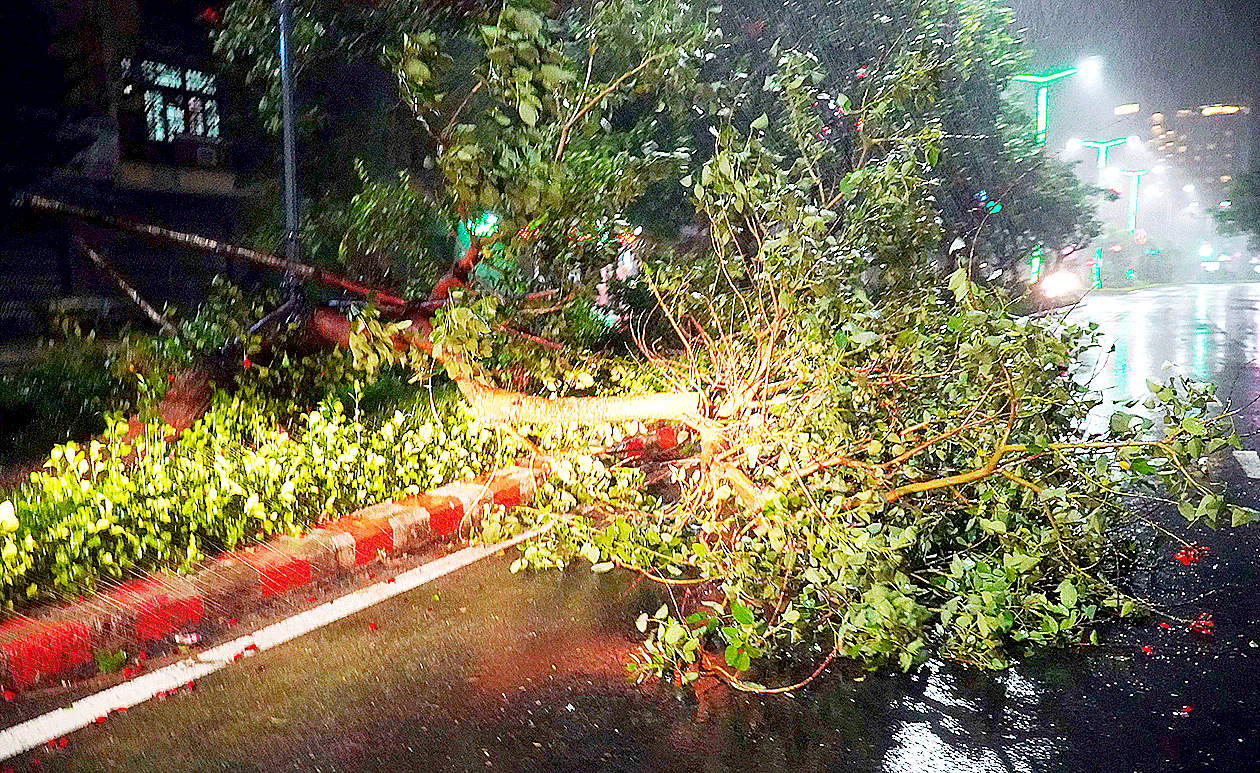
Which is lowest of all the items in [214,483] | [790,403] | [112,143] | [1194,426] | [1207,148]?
[214,483]

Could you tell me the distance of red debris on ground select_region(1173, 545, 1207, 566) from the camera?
209 inches

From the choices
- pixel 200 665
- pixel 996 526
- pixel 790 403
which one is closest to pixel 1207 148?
pixel 790 403

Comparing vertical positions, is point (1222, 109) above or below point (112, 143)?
above

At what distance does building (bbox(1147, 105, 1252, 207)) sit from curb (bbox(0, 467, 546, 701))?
111024mm

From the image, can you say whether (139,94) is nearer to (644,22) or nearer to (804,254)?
(644,22)

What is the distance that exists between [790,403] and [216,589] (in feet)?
9.31

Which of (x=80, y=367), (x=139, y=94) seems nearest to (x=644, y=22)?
(x=80, y=367)

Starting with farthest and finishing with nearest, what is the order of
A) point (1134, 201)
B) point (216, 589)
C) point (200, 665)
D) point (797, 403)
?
point (1134, 201)
point (797, 403)
point (216, 589)
point (200, 665)

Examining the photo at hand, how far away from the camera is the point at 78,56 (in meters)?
13.0

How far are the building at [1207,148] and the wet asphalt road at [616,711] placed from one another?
111m

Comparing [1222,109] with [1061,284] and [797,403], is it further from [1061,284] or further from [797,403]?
[797,403]

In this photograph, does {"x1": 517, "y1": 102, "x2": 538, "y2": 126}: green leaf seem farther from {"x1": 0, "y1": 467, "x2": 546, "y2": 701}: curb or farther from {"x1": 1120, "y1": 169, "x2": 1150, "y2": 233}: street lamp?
{"x1": 1120, "y1": 169, "x2": 1150, "y2": 233}: street lamp

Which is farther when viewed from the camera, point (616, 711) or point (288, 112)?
Result: point (288, 112)

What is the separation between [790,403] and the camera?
16.6 feet
